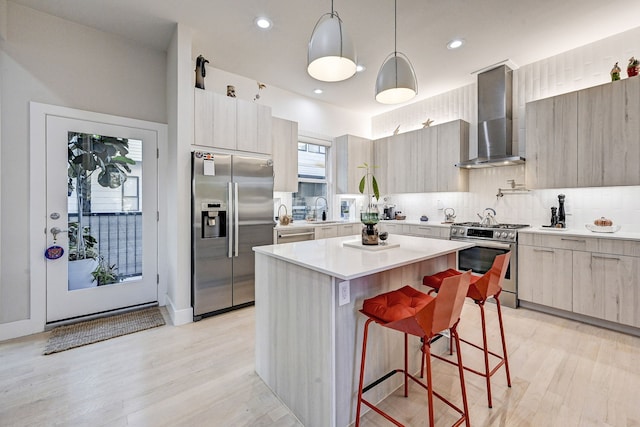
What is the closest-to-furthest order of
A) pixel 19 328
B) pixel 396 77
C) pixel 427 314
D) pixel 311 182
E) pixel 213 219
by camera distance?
pixel 427 314
pixel 396 77
pixel 19 328
pixel 213 219
pixel 311 182

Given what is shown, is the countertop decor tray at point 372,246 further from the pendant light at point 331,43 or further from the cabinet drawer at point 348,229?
the cabinet drawer at point 348,229

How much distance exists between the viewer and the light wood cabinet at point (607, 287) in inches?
106

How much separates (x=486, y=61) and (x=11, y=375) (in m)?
5.80

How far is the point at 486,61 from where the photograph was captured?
3.74 meters

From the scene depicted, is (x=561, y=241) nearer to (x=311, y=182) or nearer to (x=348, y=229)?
(x=348, y=229)

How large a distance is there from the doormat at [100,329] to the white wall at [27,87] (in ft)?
1.47

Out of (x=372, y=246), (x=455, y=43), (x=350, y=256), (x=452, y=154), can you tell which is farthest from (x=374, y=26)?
(x=350, y=256)

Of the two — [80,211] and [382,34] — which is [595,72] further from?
[80,211]

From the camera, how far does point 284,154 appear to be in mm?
4297

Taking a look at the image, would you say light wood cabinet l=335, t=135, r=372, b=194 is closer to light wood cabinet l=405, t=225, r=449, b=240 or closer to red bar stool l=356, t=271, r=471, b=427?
light wood cabinet l=405, t=225, r=449, b=240

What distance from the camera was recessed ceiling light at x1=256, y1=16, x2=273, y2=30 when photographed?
2.88 m

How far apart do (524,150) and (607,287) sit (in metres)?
1.94

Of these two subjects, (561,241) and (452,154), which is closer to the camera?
(561,241)

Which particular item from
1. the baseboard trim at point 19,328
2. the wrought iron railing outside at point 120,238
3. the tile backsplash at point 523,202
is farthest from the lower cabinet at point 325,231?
the baseboard trim at point 19,328
